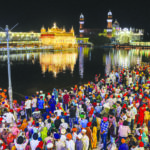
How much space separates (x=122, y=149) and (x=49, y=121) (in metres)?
2.75

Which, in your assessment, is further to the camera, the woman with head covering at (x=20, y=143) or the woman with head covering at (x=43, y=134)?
the woman with head covering at (x=43, y=134)

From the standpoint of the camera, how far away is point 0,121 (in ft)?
25.7

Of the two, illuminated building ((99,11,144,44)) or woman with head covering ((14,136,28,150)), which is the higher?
illuminated building ((99,11,144,44))

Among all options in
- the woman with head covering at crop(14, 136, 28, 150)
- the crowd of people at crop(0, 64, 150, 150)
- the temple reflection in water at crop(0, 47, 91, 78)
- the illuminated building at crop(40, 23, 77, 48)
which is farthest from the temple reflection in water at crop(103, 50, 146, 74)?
the illuminated building at crop(40, 23, 77, 48)

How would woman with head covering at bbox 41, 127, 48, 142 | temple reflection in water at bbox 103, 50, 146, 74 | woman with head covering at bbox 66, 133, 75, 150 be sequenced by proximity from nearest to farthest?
1. woman with head covering at bbox 66, 133, 75, 150
2. woman with head covering at bbox 41, 127, 48, 142
3. temple reflection in water at bbox 103, 50, 146, 74

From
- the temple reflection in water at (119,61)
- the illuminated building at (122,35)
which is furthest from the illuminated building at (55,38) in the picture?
the temple reflection in water at (119,61)

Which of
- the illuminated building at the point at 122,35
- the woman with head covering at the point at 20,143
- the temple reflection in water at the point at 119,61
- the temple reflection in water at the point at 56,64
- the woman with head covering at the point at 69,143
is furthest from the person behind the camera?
the illuminated building at the point at 122,35

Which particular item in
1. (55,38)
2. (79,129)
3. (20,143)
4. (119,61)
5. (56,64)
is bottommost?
(79,129)

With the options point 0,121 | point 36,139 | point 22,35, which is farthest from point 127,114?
point 22,35

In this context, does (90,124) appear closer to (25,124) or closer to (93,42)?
(25,124)

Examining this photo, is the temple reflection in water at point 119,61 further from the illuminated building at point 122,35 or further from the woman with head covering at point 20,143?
the illuminated building at point 122,35

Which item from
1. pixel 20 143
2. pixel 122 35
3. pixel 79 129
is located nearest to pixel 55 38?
pixel 122 35

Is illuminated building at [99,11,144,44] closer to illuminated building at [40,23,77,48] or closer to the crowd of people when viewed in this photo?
illuminated building at [40,23,77,48]

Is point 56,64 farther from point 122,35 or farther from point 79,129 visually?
point 122,35
